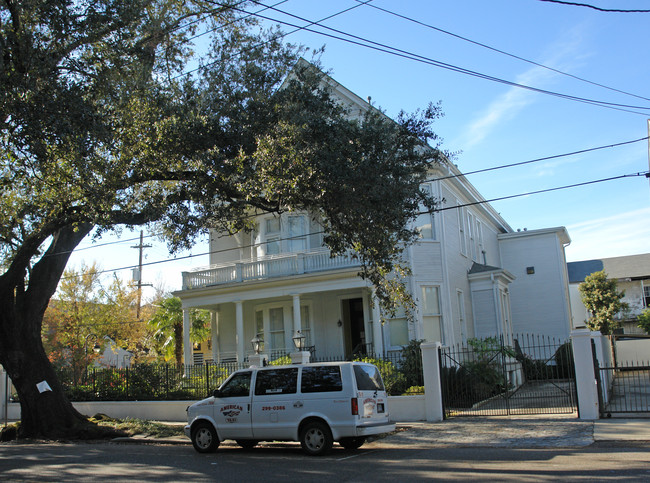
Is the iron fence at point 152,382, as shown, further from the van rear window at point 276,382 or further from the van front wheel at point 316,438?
the van front wheel at point 316,438

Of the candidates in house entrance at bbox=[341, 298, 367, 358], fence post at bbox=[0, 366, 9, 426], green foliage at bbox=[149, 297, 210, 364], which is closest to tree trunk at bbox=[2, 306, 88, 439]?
fence post at bbox=[0, 366, 9, 426]

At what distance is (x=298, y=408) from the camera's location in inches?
455

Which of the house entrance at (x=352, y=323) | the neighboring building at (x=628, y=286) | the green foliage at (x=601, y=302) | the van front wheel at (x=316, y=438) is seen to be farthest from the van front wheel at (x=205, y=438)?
the neighboring building at (x=628, y=286)

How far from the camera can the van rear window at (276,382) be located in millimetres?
11891

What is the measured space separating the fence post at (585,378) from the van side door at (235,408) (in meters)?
7.42

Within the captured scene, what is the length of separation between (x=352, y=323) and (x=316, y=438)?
13357 millimetres

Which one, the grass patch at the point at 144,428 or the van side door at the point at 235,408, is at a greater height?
the van side door at the point at 235,408

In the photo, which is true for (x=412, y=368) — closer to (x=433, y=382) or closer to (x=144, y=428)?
(x=433, y=382)

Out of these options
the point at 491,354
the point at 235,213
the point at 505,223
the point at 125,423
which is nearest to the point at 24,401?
the point at 125,423

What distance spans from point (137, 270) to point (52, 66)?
41.1 m

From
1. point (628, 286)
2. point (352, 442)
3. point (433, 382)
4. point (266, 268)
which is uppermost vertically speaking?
point (628, 286)

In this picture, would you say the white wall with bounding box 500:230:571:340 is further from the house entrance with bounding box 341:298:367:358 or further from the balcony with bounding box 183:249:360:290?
the balcony with bounding box 183:249:360:290

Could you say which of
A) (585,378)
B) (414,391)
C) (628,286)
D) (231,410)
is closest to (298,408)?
(231,410)

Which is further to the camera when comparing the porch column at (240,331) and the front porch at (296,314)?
the porch column at (240,331)
